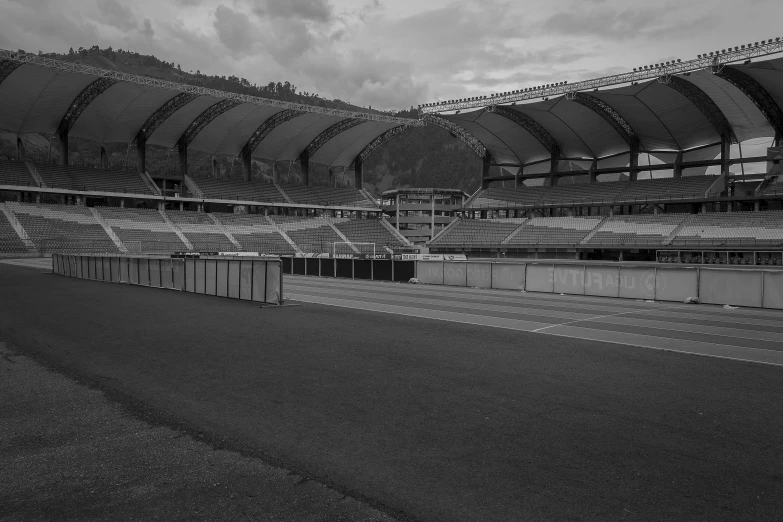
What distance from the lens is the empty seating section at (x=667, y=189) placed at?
197ft

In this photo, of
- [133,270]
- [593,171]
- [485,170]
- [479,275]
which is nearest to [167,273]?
[133,270]

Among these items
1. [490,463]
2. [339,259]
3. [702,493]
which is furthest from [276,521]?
[339,259]

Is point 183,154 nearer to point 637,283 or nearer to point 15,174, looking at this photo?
point 15,174

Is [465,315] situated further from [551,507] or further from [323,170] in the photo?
Answer: [323,170]

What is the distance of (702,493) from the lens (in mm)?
4871

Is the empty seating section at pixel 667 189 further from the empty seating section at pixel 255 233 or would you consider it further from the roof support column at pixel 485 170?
the empty seating section at pixel 255 233

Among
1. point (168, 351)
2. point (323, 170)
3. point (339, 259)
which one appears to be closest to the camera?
point (168, 351)

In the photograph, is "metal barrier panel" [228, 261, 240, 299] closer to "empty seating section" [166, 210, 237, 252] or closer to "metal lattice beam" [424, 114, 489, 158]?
"empty seating section" [166, 210, 237, 252]

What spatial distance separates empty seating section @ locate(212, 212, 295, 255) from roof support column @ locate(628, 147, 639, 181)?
137 ft

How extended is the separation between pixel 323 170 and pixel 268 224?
281ft

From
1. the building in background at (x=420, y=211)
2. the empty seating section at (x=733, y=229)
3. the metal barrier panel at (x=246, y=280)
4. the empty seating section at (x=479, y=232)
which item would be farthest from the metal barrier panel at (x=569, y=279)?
the building in background at (x=420, y=211)

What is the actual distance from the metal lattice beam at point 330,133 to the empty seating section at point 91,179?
74.2ft

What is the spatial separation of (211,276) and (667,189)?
184 ft

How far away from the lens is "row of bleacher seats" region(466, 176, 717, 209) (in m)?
61.1
